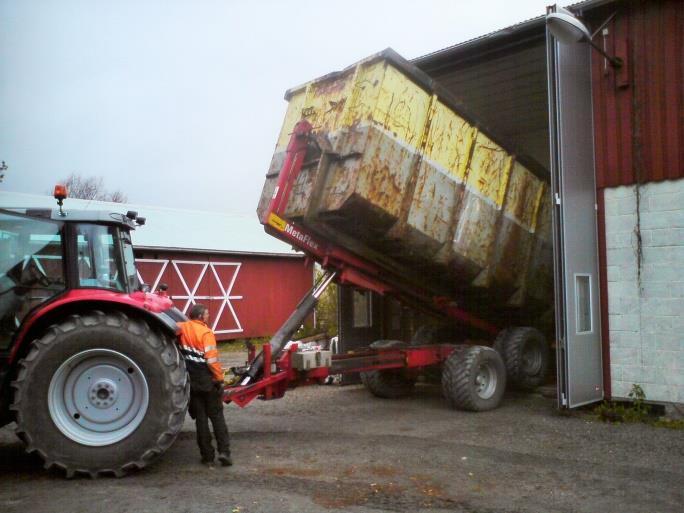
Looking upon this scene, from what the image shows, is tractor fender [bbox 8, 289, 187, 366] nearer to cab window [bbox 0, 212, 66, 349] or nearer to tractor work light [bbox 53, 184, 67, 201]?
cab window [bbox 0, 212, 66, 349]

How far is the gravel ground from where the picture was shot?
17.9ft

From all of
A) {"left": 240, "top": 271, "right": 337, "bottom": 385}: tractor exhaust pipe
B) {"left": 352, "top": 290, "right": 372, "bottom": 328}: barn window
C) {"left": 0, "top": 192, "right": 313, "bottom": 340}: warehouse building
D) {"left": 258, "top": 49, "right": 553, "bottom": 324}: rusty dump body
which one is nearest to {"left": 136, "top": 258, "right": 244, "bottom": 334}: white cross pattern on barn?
{"left": 0, "top": 192, "right": 313, "bottom": 340}: warehouse building

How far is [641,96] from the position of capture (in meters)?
9.21

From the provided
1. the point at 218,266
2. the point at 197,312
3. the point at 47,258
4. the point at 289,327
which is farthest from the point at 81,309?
the point at 218,266

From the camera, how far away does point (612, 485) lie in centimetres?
607

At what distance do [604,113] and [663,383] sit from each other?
3.73m

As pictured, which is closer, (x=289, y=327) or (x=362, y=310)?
(x=289, y=327)

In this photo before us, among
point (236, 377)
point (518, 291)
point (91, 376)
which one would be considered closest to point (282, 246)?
point (518, 291)

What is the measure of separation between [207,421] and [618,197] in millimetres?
6262

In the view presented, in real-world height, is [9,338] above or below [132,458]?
above

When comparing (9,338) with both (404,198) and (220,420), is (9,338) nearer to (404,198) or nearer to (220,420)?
(220,420)

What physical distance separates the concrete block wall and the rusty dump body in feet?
4.69

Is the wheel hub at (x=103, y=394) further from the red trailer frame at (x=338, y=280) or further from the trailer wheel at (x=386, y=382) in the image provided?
the trailer wheel at (x=386, y=382)

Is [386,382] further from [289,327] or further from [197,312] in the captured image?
[197,312]
